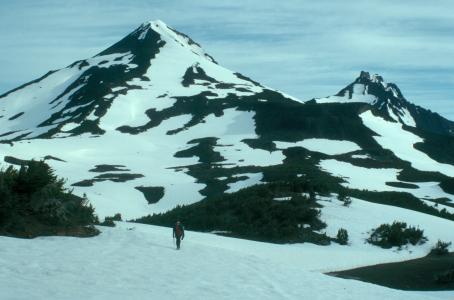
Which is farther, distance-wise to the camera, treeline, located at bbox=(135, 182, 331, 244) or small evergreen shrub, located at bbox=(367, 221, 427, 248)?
treeline, located at bbox=(135, 182, 331, 244)

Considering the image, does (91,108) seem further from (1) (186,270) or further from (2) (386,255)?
(1) (186,270)

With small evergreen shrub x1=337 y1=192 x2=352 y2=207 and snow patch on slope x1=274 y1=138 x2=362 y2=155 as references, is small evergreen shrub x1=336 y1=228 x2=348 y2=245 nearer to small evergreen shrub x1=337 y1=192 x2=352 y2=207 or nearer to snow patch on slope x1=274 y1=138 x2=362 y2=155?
small evergreen shrub x1=337 y1=192 x2=352 y2=207

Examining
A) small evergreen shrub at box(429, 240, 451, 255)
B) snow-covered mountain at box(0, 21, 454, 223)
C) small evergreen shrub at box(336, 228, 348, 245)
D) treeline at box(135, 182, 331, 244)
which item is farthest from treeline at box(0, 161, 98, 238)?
snow-covered mountain at box(0, 21, 454, 223)

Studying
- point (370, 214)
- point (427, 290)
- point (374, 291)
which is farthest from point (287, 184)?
point (374, 291)

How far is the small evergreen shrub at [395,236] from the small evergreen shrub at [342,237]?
1.32 metres

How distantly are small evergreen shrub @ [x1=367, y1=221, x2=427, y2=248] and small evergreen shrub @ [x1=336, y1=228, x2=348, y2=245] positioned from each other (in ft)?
4.34

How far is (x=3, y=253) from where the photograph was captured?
48.9 feet

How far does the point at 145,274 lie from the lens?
1478 cm

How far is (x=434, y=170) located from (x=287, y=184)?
4435 cm

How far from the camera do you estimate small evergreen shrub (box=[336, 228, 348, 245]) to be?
30777 mm

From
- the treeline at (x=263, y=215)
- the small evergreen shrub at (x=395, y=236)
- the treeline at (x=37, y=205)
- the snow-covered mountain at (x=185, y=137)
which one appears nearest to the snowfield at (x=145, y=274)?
the treeline at (x=37, y=205)

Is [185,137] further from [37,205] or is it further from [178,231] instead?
[37,205]

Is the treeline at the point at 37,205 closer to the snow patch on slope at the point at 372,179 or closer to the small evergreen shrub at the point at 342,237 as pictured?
the small evergreen shrub at the point at 342,237

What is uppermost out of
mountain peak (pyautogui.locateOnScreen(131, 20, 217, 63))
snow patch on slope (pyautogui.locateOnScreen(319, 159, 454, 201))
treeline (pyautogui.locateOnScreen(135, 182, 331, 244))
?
mountain peak (pyautogui.locateOnScreen(131, 20, 217, 63))
